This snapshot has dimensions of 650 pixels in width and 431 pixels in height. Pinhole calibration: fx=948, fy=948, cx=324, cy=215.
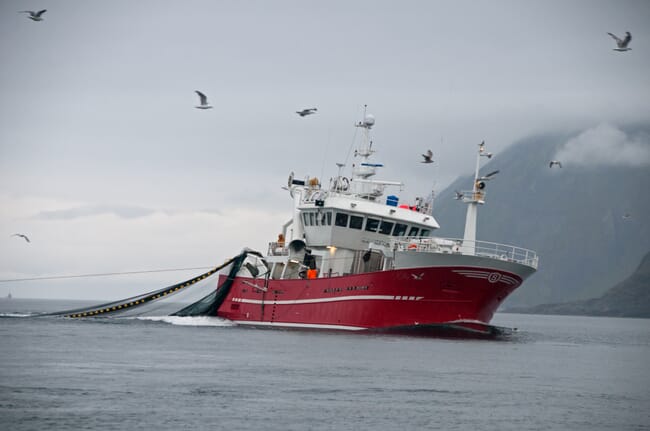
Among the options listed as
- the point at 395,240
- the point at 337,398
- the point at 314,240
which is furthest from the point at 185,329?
the point at 337,398

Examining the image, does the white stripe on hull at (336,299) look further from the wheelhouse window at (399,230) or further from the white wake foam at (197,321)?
the wheelhouse window at (399,230)

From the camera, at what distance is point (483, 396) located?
1123 inches

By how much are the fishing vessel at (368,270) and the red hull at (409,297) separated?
5 cm

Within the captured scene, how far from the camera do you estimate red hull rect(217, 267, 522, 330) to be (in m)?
43.2

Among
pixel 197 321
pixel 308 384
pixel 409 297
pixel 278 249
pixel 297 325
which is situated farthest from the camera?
pixel 197 321

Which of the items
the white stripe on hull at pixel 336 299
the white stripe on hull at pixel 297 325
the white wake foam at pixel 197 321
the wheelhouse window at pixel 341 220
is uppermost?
the wheelhouse window at pixel 341 220

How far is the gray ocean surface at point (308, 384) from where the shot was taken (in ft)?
78.2

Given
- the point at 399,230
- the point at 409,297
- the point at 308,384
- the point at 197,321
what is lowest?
the point at 308,384

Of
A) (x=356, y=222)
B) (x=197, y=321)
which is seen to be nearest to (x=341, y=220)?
(x=356, y=222)

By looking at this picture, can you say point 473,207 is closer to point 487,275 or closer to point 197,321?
point 487,275

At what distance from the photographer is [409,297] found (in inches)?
1725

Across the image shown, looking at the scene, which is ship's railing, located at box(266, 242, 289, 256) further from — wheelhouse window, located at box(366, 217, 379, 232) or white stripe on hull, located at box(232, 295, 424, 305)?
wheelhouse window, located at box(366, 217, 379, 232)

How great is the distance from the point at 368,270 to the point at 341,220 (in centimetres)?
351

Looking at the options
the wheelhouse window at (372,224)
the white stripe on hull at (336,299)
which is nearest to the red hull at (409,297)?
the white stripe on hull at (336,299)
